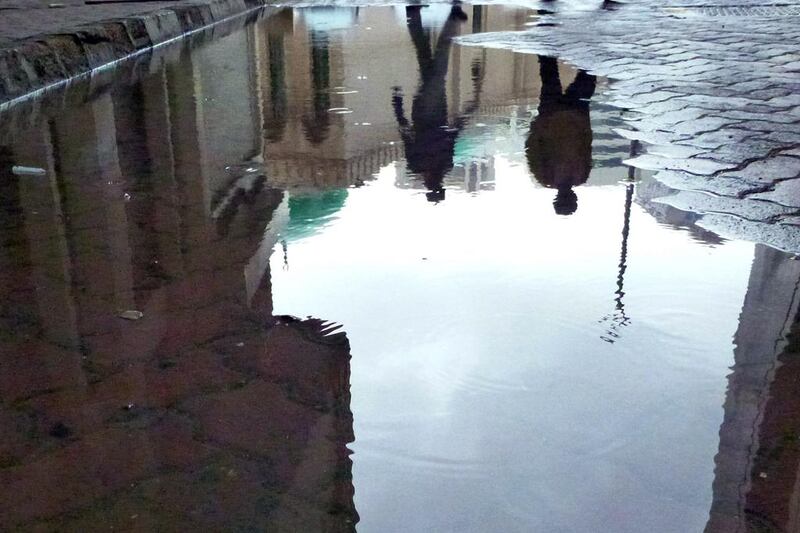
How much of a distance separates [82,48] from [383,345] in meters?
5.62

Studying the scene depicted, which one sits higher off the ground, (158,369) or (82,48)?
(82,48)

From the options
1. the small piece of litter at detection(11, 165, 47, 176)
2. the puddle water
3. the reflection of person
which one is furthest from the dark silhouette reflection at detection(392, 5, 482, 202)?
the small piece of litter at detection(11, 165, 47, 176)

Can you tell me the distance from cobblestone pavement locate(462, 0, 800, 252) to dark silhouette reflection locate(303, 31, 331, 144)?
5.14 ft

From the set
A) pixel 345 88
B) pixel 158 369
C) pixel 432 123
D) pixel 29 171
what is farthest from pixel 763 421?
pixel 345 88

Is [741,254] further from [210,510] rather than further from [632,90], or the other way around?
[632,90]

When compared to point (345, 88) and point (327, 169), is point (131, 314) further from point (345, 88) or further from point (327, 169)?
point (345, 88)

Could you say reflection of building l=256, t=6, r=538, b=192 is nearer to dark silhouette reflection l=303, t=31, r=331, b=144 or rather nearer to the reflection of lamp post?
dark silhouette reflection l=303, t=31, r=331, b=144

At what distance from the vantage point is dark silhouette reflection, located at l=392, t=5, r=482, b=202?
407 cm

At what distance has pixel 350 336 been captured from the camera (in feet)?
7.74

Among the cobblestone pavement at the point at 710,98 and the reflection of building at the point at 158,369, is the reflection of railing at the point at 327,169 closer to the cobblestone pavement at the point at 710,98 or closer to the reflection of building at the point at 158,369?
the reflection of building at the point at 158,369

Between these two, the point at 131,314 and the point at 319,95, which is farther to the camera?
the point at 319,95

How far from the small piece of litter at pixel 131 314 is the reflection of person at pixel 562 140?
5.22ft

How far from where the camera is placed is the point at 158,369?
2.18 meters

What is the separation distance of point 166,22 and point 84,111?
425 cm
